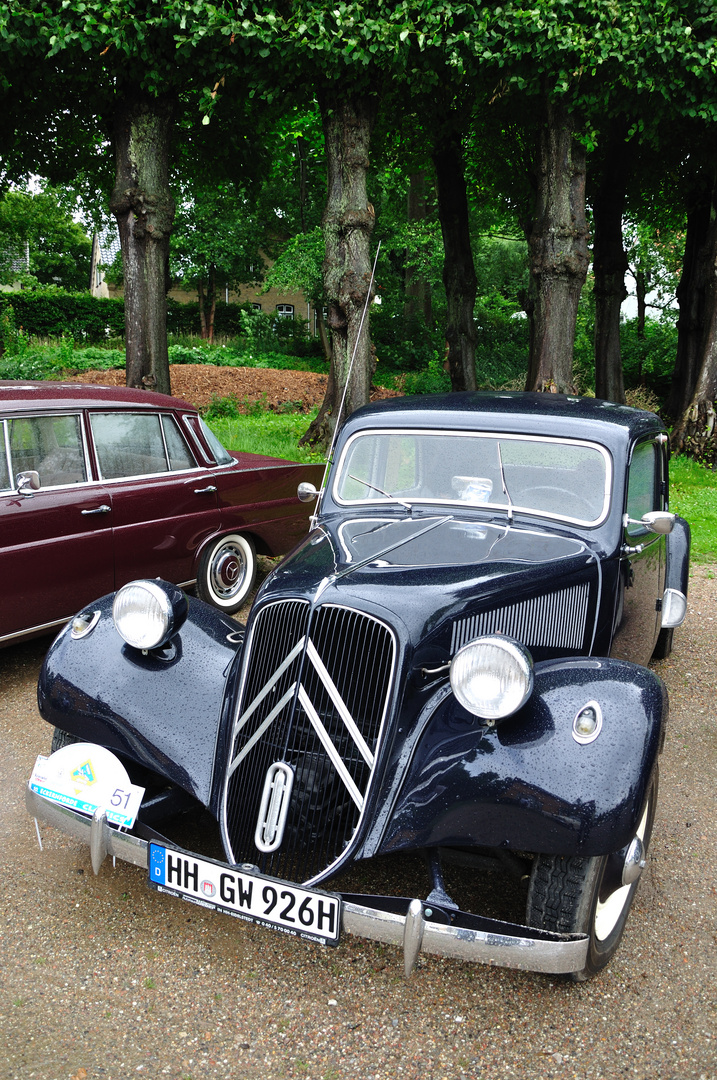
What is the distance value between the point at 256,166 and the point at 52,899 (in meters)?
13.1

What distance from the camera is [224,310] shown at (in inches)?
1324

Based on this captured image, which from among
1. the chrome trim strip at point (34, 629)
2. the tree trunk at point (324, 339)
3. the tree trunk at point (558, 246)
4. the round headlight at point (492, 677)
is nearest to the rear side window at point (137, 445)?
the chrome trim strip at point (34, 629)

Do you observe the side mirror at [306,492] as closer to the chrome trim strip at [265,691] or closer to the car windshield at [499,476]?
the car windshield at [499,476]

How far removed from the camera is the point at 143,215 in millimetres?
9961

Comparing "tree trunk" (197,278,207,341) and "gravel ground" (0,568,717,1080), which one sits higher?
"tree trunk" (197,278,207,341)

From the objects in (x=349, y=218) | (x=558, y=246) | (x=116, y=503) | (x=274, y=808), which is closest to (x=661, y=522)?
(x=274, y=808)

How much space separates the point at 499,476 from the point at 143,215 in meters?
7.87

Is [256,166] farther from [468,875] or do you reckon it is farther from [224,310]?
[224,310]

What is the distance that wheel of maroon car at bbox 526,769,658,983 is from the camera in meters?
2.53

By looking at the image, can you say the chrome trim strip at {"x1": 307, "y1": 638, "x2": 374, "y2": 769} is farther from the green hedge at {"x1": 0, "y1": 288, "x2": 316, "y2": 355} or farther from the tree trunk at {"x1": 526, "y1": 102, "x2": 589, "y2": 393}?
the green hedge at {"x1": 0, "y1": 288, "x2": 316, "y2": 355}

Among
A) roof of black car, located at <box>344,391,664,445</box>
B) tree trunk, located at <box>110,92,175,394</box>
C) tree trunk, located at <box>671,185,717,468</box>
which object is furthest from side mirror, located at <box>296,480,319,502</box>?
tree trunk, located at <box>671,185,717,468</box>

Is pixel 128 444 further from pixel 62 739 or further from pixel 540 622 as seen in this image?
pixel 540 622

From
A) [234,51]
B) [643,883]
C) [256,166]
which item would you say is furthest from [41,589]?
[256,166]

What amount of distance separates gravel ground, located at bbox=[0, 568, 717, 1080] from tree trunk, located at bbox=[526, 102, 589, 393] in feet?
26.7
